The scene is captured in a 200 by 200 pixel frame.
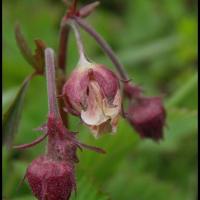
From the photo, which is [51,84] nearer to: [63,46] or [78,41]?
[78,41]

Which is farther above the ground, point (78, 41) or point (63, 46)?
point (78, 41)

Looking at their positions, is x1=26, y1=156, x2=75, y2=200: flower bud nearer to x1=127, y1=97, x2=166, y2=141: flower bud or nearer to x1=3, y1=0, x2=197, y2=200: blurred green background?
x1=3, y1=0, x2=197, y2=200: blurred green background

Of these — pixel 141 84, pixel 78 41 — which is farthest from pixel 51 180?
pixel 141 84

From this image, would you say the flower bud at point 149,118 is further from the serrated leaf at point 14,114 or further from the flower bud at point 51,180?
the flower bud at point 51,180

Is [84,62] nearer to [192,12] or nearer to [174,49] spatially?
[174,49]

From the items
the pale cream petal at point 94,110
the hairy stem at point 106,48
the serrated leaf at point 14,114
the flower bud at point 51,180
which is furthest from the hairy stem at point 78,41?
the flower bud at point 51,180
